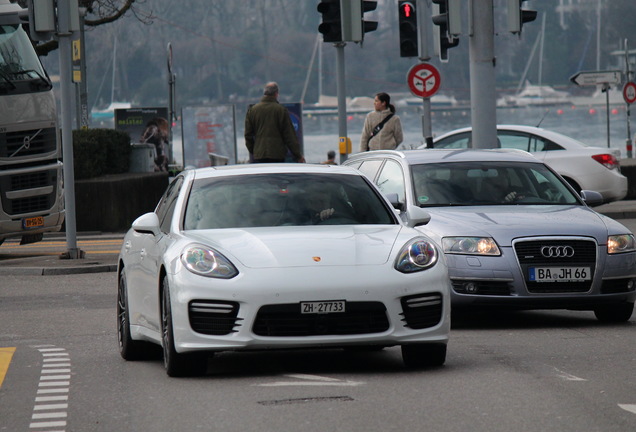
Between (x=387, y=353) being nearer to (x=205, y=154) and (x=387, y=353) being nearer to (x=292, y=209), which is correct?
(x=292, y=209)

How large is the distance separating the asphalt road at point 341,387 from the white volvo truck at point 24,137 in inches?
270

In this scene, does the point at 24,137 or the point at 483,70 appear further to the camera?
the point at 483,70

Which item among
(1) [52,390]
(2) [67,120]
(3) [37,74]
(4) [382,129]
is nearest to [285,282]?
(1) [52,390]

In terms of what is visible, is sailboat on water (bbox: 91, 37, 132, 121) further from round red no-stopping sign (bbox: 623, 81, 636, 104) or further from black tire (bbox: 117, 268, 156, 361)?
black tire (bbox: 117, 268, 156, 361)

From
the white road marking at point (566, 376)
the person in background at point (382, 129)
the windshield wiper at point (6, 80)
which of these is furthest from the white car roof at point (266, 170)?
the person in background at point (382, 129)

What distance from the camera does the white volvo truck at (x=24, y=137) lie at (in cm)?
1725

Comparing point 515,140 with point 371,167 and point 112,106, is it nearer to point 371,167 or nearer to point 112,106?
point 371,167

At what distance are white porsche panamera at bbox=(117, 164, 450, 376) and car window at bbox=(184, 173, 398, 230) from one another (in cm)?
1

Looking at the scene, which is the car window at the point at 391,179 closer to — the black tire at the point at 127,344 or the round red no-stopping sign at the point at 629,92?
the black tire at the point at 127,344

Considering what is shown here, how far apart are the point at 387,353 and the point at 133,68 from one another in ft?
278

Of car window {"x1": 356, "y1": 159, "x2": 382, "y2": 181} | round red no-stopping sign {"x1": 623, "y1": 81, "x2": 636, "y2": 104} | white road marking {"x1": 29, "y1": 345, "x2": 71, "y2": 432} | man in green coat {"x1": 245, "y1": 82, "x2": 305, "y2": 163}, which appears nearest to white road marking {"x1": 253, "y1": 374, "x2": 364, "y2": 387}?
white road marking {"x1": 29, "y1": 345, "x2": 71, "y2": 432}

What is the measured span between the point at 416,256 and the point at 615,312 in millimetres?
3224

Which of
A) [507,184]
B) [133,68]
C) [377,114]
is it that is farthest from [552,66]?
[507,184]

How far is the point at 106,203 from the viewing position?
23.9m
